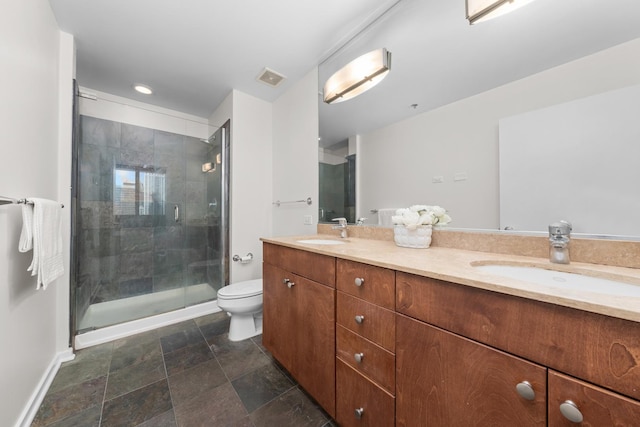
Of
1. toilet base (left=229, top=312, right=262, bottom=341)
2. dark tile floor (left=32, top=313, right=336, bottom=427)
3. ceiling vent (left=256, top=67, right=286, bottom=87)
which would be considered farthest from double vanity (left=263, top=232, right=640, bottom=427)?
ceiling vent (left=256, top=67, right=286, bottom=87)

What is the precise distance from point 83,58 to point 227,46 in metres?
1.26

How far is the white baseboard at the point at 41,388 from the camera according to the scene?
3.43 feet

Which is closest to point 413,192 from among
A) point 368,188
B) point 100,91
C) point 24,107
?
point 368,188

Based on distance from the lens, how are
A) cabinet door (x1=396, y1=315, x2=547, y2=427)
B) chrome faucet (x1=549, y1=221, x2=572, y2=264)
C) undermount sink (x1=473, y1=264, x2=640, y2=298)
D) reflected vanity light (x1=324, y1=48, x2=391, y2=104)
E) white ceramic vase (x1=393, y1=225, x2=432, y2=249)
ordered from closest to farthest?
cabinet door (x1=396, y1=315, x2=547, y2=427) < undermount sink (x1=473, y1=264, x2=640, y2=298) < chrome faucet (x1=549, y1=221, x2=572, y2=264) < white ceramic vase (x1=393, y1=225, x2=432, y2=249) < reflected vanity light (x1=324, y1=48, x2=391, y2=104)

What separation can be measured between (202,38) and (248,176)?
3.84 feet

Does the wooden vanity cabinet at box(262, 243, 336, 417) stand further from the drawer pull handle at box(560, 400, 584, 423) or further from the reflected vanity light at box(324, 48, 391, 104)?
the reflected vanity light at box(324, 48, 391, 104)

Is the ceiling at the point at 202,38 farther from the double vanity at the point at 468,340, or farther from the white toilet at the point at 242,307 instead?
the white toilet at the point at 242,307

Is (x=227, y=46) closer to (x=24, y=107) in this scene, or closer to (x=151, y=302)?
(x=24, y=107)

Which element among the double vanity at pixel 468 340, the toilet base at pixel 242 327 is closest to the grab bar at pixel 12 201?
the double vanity at pixel 468 340

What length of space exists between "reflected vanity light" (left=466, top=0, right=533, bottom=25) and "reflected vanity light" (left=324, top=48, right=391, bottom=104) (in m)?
0.45

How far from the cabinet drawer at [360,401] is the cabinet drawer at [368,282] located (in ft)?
1.07

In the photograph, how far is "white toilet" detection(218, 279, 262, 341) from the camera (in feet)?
5.57

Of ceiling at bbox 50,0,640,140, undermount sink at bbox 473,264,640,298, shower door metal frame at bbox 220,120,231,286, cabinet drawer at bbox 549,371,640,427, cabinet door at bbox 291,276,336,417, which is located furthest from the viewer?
shower door metal frame at bbox 220,120,231,286

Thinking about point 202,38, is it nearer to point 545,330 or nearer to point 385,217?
point 385,217
